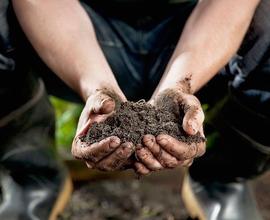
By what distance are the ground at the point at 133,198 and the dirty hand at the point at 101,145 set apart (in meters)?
0.67

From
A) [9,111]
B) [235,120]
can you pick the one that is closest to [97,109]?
[9,111]

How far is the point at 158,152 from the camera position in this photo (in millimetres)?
1187

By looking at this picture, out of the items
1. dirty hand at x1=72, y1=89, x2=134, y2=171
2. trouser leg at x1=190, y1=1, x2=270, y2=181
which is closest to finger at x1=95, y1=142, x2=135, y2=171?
dirty hand at x1=72, y1=89, x2=134, y2=171

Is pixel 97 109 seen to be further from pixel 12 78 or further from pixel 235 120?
pixel 235 120

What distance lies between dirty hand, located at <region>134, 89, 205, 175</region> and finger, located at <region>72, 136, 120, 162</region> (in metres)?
0.06

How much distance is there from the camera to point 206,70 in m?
1.49

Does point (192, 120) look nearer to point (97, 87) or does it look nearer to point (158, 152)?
point (158, 152)

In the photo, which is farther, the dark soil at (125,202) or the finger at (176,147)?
the dark soil at (125,202)

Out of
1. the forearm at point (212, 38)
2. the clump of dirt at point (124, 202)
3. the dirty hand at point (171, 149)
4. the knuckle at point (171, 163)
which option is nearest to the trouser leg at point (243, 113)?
the forearm at point (212, 38)

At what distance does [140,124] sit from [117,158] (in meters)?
0.14

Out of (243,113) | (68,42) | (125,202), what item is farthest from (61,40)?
(125,202)

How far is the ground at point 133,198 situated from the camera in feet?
6.34

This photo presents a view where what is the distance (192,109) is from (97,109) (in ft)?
0.70

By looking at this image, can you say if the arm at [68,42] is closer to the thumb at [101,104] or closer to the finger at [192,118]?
the thumb at [101,104]
